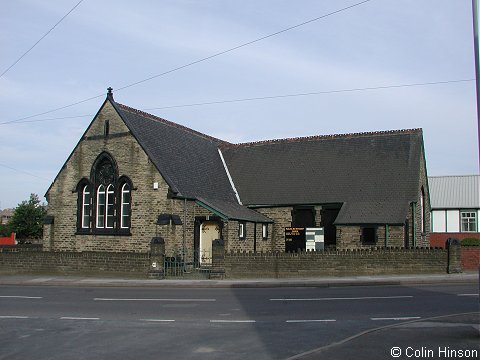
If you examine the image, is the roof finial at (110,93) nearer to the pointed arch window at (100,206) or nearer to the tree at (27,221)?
the pointed arch window at (100,206)

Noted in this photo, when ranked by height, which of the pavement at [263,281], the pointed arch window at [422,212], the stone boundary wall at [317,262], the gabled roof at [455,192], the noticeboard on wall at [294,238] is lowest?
the pavement at [263,281]

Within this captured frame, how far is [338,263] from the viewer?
23828 mm

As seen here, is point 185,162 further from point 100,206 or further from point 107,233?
point 107,233

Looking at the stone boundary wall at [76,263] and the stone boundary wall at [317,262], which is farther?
the stone boundary wall at [76,263]

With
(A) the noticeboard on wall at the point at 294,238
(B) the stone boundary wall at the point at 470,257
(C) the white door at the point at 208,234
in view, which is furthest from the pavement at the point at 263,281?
(A) the noticeboard on wall at the point at 294,238

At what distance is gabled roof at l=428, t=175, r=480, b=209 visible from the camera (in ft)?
161

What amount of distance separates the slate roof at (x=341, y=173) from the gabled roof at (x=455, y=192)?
19177 millimetres

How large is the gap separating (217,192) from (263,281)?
10588 mm

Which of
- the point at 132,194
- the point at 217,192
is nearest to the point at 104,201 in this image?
the point at 132,194

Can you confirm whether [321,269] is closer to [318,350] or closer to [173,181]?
[173,181]

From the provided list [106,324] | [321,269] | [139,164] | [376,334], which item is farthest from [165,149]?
[376,334]

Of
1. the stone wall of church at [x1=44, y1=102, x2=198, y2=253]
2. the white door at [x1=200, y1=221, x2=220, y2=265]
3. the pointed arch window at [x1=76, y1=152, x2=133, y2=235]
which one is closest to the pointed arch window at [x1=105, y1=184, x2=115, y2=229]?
the pointed arch window at [x1=76, y1=152, x2=133, y2=235]

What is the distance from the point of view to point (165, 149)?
30109 millimetres

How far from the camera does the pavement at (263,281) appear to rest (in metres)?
20.9
